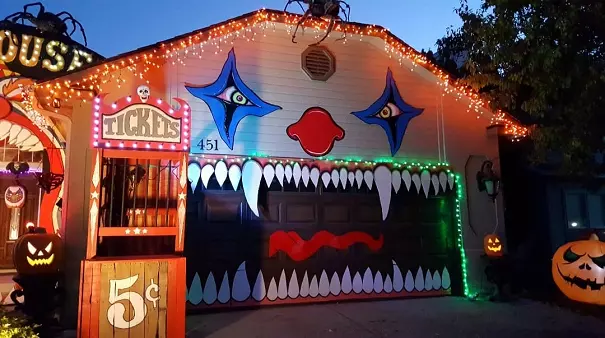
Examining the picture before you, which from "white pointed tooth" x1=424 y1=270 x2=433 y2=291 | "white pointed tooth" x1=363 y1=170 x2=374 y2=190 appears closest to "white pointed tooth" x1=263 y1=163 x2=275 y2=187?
"white pointed tooth" x1=363 y1=170 x2=374 y2=190

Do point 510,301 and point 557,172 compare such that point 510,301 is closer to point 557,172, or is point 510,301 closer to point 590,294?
point 590,294

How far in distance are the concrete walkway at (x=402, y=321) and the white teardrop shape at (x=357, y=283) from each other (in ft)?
1.01

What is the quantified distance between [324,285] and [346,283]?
404mm

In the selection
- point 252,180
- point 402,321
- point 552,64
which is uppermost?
point 552,64

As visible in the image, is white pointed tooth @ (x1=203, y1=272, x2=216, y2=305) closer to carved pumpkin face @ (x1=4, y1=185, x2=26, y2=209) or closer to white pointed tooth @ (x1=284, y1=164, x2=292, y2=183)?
white pointed tooth @ (x1=284, y1=164, x2=292, y2=183)

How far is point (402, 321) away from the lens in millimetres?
6262

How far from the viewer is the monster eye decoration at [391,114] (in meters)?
8.05

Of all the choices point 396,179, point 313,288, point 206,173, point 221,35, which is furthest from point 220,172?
point 396,179

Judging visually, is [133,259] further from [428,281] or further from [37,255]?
[428,281]

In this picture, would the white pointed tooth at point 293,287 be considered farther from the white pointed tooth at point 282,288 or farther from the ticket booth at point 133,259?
the ticket booth at point 133,259

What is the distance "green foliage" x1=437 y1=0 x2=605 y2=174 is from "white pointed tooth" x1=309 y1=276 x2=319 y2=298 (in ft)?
15.3

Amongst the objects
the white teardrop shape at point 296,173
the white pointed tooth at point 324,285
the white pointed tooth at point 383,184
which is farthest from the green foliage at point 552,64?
the white pointed tooth at point 324,285

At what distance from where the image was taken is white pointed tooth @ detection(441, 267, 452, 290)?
27.0ft

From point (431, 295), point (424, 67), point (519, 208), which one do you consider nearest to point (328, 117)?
point (424, 67)
